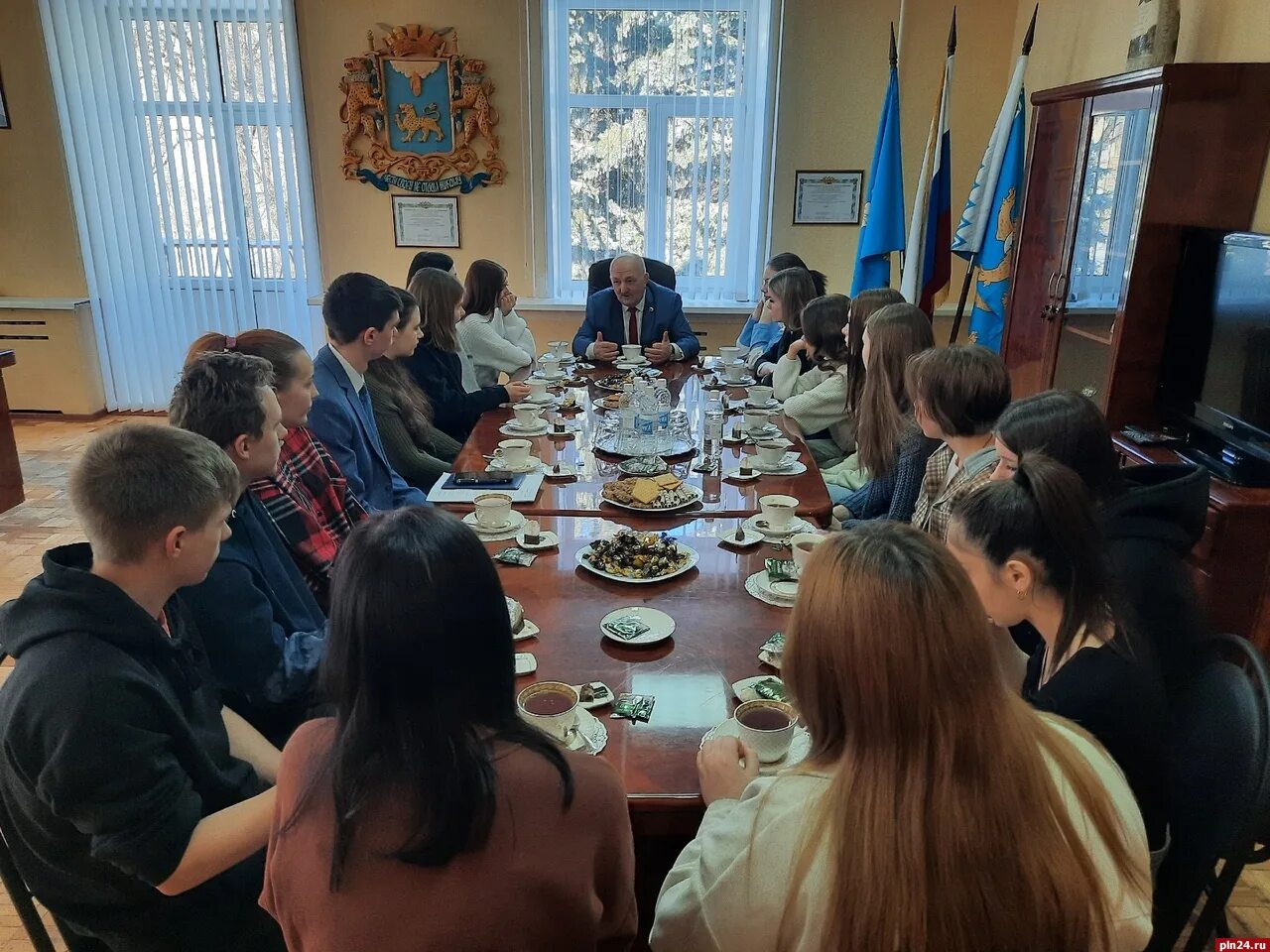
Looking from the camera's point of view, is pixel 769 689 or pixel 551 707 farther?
pixel 769 689

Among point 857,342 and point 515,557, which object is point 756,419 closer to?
point 857,342

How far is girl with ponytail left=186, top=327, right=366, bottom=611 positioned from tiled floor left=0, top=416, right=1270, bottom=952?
31 cm

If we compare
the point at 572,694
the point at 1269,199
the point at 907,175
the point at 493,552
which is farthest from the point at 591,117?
the point at 572,694

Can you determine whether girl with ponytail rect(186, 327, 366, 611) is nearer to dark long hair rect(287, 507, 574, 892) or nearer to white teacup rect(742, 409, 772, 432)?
dark long hair rect(287, 507, 574, 892)

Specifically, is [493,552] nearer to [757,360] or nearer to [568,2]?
[757,360]

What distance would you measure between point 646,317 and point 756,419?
175 cm

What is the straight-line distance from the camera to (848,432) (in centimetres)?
325

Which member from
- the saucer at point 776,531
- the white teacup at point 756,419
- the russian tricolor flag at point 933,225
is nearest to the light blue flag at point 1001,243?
the russian tricolor flag at point 933,225

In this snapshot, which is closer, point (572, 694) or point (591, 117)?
point (572, 694)

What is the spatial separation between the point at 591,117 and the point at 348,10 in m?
1.57

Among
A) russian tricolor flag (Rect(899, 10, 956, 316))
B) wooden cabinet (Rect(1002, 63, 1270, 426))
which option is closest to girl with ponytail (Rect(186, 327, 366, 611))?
wooden cabinet (Rect(1002, 63, 1270, 426))

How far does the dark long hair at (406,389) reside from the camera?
2.94 metres

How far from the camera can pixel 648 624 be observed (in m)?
1.64

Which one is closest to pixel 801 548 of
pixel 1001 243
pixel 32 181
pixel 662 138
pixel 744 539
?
pixel 744 539
